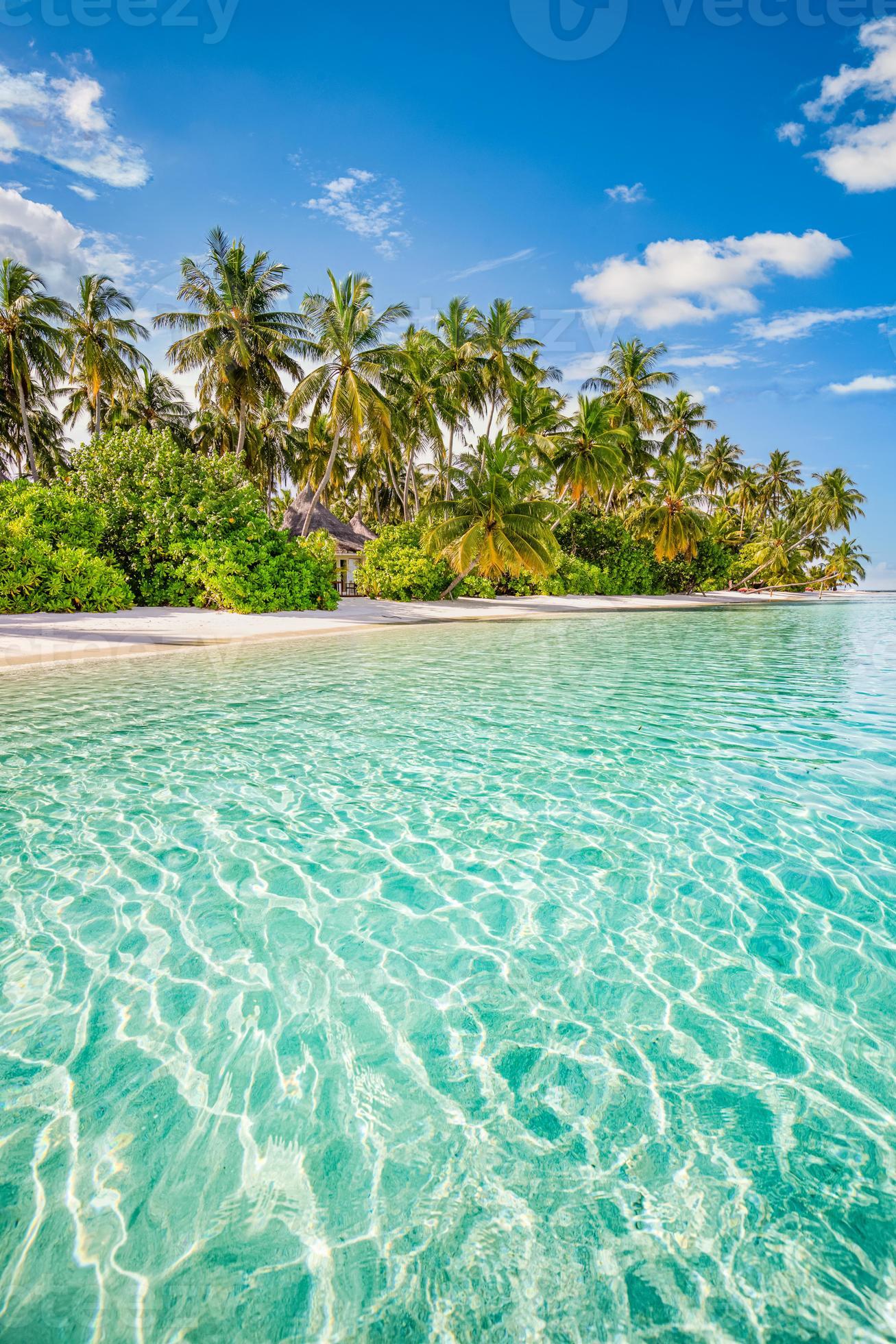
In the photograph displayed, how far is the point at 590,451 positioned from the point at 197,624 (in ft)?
70.8

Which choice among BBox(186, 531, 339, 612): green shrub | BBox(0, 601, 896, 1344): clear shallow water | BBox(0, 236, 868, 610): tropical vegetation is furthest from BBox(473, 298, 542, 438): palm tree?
BBox(0, 601, 896, 1344): clear shallow water

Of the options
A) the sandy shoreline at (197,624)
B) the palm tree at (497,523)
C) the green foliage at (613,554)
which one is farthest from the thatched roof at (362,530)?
the green foliage at (613,554)

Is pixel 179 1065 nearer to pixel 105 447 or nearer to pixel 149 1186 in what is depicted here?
pixel 149 1186

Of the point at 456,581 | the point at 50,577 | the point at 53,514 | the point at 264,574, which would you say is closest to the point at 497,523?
the point at 456,581

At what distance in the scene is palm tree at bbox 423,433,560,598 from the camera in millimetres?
23953

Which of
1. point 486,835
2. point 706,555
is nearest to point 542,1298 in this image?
point 486,835

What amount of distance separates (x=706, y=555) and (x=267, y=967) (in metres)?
45.9

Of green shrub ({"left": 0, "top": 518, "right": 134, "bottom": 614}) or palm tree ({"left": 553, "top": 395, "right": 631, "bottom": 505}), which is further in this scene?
palm tree ({"left": 553, "top": 395, "right": 631, "bottom": 505})

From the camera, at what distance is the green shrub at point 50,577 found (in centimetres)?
1555

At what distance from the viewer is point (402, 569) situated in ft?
87.0

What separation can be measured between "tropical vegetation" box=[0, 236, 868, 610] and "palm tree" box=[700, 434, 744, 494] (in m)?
9.79

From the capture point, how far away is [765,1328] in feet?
5.22

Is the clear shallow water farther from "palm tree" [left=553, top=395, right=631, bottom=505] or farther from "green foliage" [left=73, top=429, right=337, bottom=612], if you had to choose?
"palm tree" [left=553, top=395, right=631, bottom=505]

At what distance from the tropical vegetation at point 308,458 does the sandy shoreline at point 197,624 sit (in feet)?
3.63
